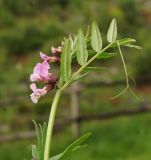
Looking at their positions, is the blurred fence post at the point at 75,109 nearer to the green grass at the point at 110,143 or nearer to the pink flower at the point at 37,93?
the green grass at the point at 110,143

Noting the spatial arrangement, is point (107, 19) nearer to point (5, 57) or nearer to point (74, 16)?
point (74, 16)

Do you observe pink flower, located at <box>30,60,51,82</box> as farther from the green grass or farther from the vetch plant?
the green grass

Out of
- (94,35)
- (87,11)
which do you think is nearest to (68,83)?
(94,35)

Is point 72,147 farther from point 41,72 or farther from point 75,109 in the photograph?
point 75,109

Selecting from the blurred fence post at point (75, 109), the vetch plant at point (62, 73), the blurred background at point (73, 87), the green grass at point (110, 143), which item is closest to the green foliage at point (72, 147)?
the vetch plant at point (62, 73)

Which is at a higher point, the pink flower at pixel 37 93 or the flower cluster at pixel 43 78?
the flower cluster at pixel 43 78

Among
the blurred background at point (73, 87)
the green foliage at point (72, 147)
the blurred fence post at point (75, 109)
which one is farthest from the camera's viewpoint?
the blurred fence post at point (75, 109)
